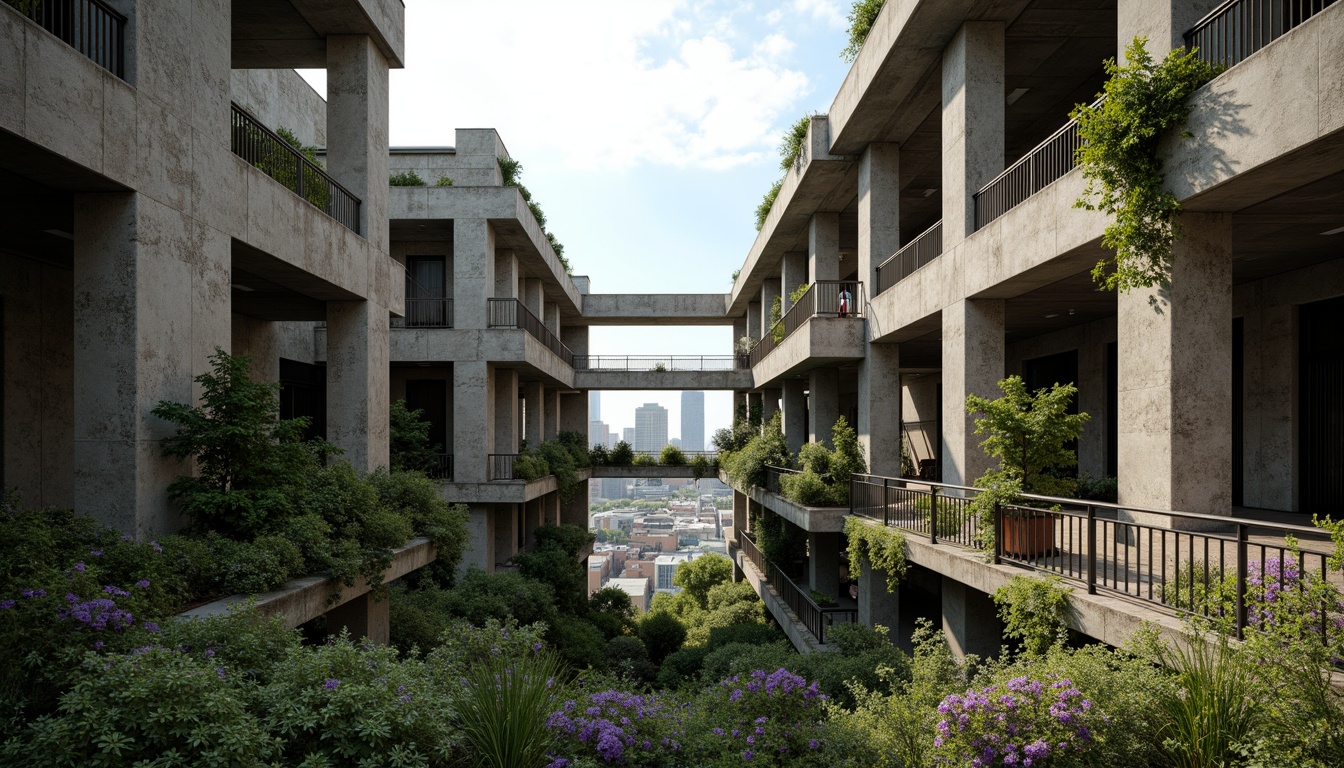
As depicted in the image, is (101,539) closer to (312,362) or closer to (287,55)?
(287,55)

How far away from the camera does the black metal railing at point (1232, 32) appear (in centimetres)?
742

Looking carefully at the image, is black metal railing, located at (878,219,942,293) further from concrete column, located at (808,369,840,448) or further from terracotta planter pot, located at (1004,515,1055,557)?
terracotta planter pot, located at (1004,515,1055,557)

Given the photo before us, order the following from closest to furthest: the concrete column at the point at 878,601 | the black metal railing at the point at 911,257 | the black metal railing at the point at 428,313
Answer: the black metal railing at the point at 911,257
the concrete column at the point at 878,601
the black metal railing at the point at 428,313

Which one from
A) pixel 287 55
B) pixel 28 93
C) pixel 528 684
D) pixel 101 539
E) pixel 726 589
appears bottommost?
pixel 726 589

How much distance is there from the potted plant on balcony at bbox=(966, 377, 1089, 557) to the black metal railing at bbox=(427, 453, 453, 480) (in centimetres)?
1685

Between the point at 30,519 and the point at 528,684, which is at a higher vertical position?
the point at 30,519

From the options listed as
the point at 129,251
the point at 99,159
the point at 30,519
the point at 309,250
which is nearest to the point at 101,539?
the point at 30,519

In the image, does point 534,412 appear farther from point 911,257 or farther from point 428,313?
point 911,257

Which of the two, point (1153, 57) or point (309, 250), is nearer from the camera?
point (1153, 57)

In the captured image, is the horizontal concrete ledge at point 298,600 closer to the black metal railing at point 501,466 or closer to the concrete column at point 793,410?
the black metal railing at point 501,466

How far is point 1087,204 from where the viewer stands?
864cm

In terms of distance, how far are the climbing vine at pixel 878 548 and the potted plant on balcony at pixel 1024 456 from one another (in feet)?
8.39

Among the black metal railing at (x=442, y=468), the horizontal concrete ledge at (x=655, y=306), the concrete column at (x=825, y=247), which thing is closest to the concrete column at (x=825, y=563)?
the concrete column at (x=825, y=247)

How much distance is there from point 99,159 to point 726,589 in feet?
84.5
